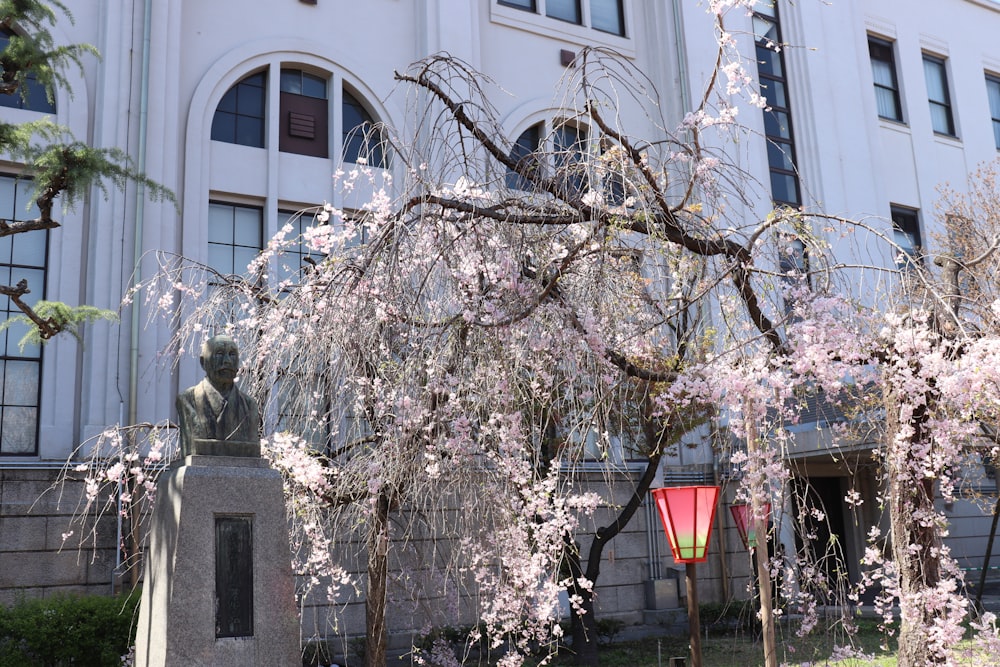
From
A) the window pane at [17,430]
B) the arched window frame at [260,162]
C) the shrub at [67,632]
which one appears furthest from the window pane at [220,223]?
the shrub at [67,632]

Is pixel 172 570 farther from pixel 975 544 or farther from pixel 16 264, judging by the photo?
pixel 975 544

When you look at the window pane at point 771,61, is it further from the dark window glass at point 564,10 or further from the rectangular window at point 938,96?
the dark window glass at point 564,10

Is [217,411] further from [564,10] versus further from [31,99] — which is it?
[564,10]

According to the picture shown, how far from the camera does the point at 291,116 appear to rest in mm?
16953

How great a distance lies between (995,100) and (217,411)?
2514cm

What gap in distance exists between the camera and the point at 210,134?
53.1 ft

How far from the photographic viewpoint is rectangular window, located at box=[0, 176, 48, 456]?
45.8ft

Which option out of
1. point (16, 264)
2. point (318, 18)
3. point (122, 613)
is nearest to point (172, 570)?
point (122, 613)

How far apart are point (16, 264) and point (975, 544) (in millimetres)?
21133

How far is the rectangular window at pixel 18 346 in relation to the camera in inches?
550

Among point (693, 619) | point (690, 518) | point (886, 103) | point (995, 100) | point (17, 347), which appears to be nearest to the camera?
point (690, 518)

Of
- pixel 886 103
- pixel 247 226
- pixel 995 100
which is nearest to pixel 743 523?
pixel 247 226

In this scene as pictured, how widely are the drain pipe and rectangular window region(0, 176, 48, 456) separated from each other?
4.27 ft

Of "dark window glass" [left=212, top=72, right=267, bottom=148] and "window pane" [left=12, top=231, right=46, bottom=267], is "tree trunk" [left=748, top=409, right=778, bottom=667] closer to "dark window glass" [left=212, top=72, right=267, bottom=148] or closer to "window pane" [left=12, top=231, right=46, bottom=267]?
"window pane" [left=12, top=231, right=46, bottom=267]
